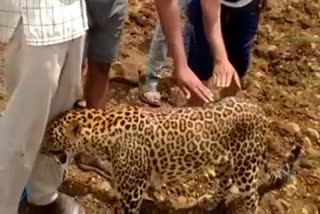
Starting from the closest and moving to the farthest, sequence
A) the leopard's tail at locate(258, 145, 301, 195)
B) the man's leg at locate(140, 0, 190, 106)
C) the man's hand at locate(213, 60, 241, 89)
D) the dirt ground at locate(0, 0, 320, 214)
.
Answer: the man's hand at locate(213, 60, 241, 89) → the leopard's tail at locate(258, 145, 301, 195) → the dirt ground at locate(0, 0, 320, 214) → the man's leg at locate(140, 0, 190, 106)

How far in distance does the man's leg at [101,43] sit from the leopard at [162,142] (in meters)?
0.24

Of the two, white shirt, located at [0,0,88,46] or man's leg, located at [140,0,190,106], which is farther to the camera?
man's leg, located at [140,0,190,106]

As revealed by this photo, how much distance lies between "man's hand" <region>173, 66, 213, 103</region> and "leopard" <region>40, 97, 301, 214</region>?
0.04m

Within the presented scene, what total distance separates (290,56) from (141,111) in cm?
175

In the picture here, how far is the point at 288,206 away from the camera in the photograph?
3.57 meters

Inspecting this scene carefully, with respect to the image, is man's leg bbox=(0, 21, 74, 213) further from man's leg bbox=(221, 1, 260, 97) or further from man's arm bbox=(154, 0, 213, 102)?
man's leg bbox=(221, 1, 260, 97)

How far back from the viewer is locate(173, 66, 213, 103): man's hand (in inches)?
117

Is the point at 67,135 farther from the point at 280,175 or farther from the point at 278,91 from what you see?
the point at 278,91

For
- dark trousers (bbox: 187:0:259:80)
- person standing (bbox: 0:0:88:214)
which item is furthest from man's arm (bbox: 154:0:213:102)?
dark trousers (bbox: 187:0:259:80)

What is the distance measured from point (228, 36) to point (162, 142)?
0.69 metres

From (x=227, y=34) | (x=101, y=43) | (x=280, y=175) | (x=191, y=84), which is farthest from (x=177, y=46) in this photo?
(x=280, y=175)

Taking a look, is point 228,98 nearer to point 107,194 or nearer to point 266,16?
point 107,194

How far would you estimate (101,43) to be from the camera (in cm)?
311

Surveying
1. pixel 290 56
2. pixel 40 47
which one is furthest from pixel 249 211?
pixel 290 56
